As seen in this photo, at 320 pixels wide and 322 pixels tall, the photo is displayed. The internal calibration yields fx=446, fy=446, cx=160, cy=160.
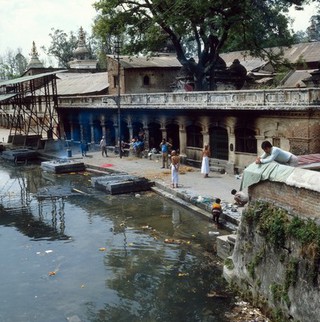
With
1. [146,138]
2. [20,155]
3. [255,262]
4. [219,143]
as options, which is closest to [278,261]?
[255,262]

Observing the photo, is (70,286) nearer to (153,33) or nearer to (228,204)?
(228,204)

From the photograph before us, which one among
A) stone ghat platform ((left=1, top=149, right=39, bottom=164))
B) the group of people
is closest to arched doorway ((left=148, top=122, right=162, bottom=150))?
the group of people

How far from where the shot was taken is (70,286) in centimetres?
1091

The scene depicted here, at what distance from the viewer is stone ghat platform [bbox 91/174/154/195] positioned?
67.5 feet

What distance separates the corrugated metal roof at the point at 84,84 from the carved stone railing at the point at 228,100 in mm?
6981

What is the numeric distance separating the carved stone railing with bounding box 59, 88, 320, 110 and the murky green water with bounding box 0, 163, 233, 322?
20.4 ft

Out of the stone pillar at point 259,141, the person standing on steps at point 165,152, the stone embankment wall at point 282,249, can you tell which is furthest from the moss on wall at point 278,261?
the person standing on steps at point 165,152

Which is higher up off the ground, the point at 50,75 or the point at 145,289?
the point at 50,75

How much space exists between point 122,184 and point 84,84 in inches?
1002

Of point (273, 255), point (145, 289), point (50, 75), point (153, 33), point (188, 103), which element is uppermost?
point (153, 33)

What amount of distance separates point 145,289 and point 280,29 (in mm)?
22630

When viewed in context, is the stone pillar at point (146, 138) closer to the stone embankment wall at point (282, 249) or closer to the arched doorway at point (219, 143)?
the arched doorway at point (219, 143)

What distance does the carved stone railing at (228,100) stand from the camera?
723 inches

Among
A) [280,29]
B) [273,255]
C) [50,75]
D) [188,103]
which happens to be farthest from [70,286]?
[50,75]
